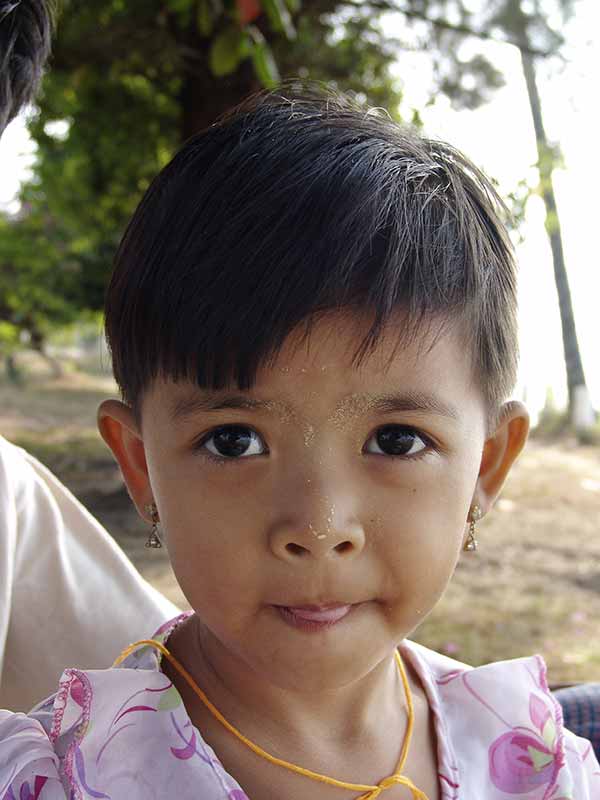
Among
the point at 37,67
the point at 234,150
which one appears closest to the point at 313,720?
the point at 234,150

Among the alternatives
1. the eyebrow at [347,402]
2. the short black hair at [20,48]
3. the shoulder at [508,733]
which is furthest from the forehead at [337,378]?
the short black hair at [20,48]

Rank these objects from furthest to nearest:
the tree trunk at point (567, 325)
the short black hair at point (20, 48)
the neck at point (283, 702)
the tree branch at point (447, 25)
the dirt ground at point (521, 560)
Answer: the tree trunk at point (567, 325) < the dirt ground at point (521, 560) < the tree branch at point (447, 25) < the short black hair at point (20, 48) < the neck at point (283, 702)

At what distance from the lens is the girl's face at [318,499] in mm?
987

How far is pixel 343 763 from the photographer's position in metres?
1.19

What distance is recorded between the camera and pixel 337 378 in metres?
1.00

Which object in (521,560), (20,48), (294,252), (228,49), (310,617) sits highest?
(228,49)

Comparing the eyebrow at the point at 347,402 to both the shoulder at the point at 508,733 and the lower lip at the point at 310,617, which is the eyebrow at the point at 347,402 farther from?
the shoulder at the point at 508,733

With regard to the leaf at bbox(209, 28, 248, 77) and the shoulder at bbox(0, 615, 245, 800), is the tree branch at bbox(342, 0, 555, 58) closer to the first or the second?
the leaf at bbox(209, 28, 248, 77)

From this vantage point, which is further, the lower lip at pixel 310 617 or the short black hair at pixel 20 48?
the short black hair at pixel 20 48

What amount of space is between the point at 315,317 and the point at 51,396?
40.2 feet

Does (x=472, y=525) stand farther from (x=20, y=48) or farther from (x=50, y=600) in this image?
(x=20, y=48)

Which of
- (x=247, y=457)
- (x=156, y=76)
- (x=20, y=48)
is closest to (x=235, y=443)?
(x=247, y=457)

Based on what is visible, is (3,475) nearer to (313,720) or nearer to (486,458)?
(313,720)

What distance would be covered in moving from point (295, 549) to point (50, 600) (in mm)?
720
